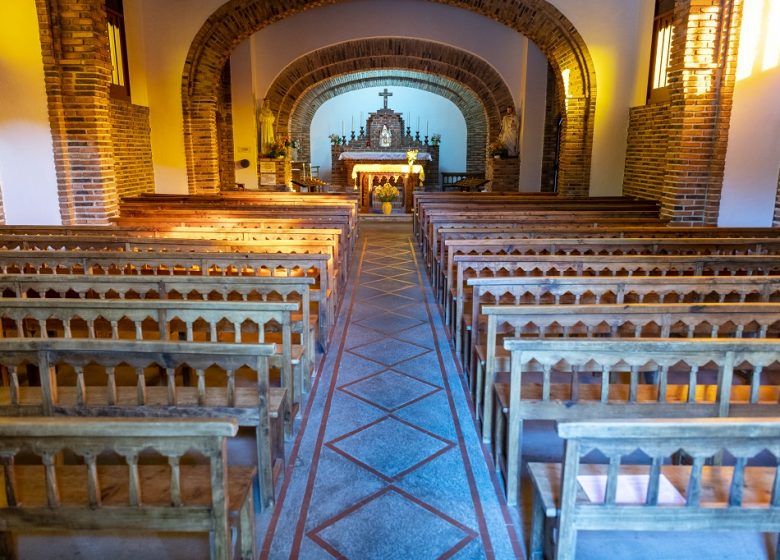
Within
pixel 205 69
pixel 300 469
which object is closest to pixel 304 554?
pixel 300 469

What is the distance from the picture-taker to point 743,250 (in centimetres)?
550

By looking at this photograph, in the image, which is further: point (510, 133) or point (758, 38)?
point (510, 133)

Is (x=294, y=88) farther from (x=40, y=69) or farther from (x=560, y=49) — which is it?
(x=40, y=69)

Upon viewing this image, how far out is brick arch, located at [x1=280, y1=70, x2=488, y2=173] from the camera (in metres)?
19.1

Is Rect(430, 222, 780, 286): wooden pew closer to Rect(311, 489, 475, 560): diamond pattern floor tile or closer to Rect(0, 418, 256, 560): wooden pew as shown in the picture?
Rect(311, 489, 475, 560): diamond pattern floor tile

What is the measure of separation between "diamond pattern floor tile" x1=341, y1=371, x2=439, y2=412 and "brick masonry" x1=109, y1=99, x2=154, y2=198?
255 inches

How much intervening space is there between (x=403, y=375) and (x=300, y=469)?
148cm

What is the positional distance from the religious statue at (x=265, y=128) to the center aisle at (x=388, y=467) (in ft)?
33.5

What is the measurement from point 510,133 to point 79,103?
10205 millimetres

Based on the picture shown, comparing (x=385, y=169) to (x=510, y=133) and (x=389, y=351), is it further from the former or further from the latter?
(x=389, y=351)

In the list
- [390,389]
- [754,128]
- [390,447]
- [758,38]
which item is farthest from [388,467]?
[758,38]

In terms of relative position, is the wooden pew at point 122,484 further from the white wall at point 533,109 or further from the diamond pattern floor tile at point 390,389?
the white wall at point 533,109

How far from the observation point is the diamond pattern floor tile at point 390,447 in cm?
322

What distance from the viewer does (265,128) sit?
47.8 ft
